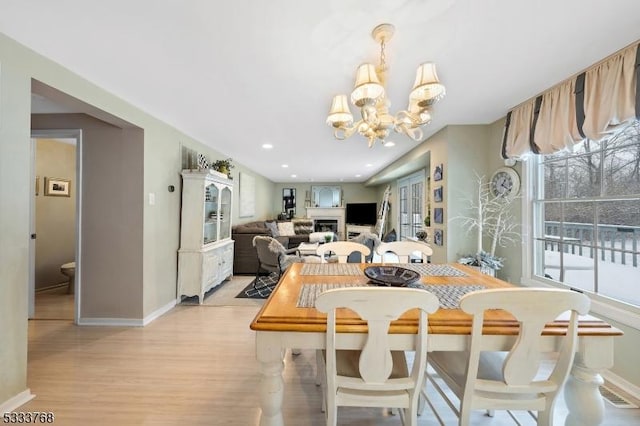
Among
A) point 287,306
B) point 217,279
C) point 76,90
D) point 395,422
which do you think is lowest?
point 395,422

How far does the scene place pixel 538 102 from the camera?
7.98 ft

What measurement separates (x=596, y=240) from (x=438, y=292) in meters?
1.77

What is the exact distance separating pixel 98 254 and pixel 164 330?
3.64 ft

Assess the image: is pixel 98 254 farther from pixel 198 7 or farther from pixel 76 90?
pixel 198 7

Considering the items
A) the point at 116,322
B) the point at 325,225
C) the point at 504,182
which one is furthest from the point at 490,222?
the point at 325,225

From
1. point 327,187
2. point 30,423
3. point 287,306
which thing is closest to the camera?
point 287,306

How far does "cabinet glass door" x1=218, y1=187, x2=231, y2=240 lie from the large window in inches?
164

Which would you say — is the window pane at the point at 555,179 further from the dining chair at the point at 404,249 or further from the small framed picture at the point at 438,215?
the dining chair at the point at 404,249

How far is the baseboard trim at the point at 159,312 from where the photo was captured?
2.92 metres

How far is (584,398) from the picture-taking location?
1.11 m

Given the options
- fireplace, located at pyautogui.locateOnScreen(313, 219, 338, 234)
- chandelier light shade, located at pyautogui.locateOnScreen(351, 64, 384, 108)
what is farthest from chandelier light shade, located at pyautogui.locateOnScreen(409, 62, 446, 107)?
fireplace, located at pyautogui.locateOnScreen(313, 219, 338, 234)

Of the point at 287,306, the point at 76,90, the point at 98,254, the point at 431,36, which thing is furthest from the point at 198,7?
the point at 98,254

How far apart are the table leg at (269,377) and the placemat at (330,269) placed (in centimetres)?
84

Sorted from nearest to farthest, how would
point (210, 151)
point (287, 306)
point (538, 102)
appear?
point (287, 306), point (538, 102), point (210, 151)
